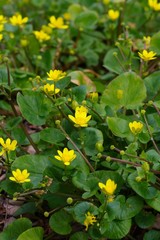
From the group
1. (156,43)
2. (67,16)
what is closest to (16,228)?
(156,43)

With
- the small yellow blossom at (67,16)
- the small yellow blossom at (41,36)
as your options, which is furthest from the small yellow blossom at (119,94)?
the small yellow blossom at (67,16)

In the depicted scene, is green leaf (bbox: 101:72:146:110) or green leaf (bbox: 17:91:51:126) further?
green leaf (bbox: 101:72:146:110)

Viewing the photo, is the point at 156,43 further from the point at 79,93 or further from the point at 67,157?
the point at 67,157

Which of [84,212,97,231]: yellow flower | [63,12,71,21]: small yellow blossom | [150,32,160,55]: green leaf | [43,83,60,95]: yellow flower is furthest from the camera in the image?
[63,12,71,21]: small yellow blossom

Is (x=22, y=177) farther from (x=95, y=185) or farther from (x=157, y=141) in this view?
(x=157, y=141)

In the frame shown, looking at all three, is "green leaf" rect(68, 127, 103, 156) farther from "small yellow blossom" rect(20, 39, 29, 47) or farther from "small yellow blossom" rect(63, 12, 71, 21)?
"small yellow blossom" rect(63, 12, 71, 21)

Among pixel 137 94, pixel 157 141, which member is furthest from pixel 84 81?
pixel 157 141

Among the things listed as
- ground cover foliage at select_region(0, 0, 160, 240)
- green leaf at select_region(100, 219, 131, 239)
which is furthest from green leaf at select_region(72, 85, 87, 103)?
green leaf at select_region(100, 219, 131, 239)
